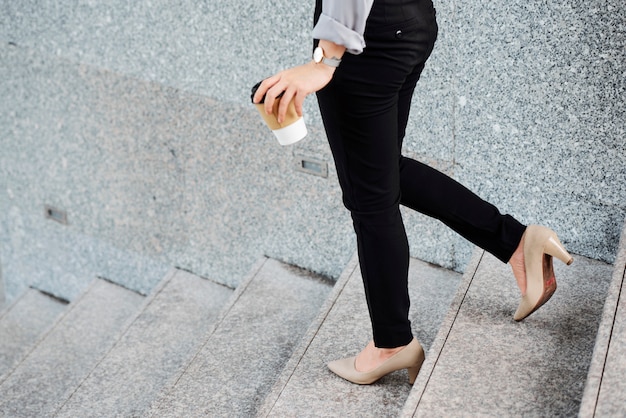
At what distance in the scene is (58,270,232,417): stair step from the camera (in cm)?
245

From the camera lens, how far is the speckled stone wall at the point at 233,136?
1.99m

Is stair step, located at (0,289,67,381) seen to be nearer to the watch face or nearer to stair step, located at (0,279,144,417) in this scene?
stair step, located at (0,279,144,417)

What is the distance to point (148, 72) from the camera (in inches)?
106

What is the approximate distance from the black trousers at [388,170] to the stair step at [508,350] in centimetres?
14

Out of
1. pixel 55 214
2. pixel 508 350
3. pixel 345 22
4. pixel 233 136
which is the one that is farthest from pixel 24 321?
pixel 345 22

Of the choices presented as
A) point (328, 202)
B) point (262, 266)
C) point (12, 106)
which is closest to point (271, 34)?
point (328, 202)

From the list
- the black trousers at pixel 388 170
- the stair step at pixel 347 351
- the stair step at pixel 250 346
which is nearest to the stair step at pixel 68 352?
the stair step at pixel 250 346

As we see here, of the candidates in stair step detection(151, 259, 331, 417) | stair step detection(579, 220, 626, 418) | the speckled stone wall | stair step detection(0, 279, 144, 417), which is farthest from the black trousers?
stair step detection(0, 279, 144, 417)

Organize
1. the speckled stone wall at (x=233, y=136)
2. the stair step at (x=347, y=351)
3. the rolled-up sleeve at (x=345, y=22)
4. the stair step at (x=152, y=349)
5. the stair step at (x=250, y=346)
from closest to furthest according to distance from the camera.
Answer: the rolled-up sleeve at (x=345, y=22) < the stair step at (x=347, y=351) < the speckled stone wall at (x=233, y=136) < the stair step at (x=250, y=346) < the stair step at (x=152, y=349)

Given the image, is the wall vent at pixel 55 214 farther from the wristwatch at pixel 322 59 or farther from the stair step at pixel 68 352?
the wristwatch at pixel 322 59

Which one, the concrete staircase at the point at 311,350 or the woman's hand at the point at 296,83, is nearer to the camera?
the woman's hand at the point at 296,83

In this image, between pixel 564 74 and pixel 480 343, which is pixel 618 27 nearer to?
pixel 564 74

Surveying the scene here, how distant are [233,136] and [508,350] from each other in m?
1.21

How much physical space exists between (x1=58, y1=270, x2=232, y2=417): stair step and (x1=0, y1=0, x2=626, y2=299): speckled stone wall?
0.36 ft
